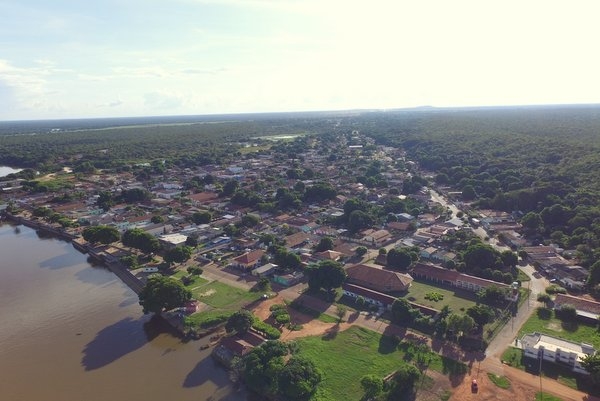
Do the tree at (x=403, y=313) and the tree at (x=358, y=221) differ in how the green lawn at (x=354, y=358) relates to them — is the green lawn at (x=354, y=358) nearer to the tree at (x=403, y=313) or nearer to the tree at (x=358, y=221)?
the tree at (x=403, y=313)

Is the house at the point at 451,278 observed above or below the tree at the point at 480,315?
below

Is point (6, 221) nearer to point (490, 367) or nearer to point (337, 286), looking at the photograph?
point (337, 286)

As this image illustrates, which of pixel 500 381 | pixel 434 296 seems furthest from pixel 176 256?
pixel 500 381

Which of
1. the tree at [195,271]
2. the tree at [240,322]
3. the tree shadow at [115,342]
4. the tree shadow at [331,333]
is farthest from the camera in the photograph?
the tree at [195,271]

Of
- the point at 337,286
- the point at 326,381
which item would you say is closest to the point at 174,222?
the point at 337,286

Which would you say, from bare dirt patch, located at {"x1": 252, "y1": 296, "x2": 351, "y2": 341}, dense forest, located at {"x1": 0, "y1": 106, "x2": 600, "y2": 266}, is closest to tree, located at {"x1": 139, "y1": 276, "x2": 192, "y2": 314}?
bare dirt patch, located at {"x1": 252, "y1": 296, "x2": 351, "y2": 341}

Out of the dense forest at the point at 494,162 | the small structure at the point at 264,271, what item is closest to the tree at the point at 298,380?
the small structure at the point at 264,271
